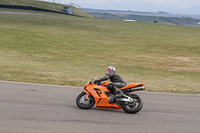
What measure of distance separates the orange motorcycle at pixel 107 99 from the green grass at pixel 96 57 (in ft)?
16.4

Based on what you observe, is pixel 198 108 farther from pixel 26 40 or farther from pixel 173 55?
pixel 26 40

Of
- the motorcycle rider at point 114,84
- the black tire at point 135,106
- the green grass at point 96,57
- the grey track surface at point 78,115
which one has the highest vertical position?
the motorcycle rider at point 114,84

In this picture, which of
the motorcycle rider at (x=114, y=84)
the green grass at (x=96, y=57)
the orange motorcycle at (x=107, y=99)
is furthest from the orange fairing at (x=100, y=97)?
the green grass at (x=96, y=57)

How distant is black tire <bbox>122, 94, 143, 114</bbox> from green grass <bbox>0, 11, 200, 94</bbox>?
5.03m

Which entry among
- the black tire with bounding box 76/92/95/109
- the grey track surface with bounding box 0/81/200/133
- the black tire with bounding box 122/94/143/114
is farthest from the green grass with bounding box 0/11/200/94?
the black tire with bounding box 122/94/143/114

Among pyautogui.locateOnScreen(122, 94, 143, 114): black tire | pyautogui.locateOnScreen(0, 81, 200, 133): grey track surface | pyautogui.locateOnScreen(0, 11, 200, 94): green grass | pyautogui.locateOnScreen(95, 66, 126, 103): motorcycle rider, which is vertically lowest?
pyautogui.locateOnScreen(0, 11, 200, 94): green grass

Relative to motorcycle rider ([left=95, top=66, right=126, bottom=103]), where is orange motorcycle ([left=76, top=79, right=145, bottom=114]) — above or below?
below

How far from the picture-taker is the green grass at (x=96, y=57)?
1708 centimetres

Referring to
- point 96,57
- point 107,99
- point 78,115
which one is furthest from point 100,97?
point 96,57

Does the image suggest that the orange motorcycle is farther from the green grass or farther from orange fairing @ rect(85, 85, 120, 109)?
the green grass

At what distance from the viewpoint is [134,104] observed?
9.81 m

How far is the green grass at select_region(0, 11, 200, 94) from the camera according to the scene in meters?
17.1

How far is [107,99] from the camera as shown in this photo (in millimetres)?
9922

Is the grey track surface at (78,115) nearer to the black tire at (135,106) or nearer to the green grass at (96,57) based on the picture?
the black tire at (135,106)
